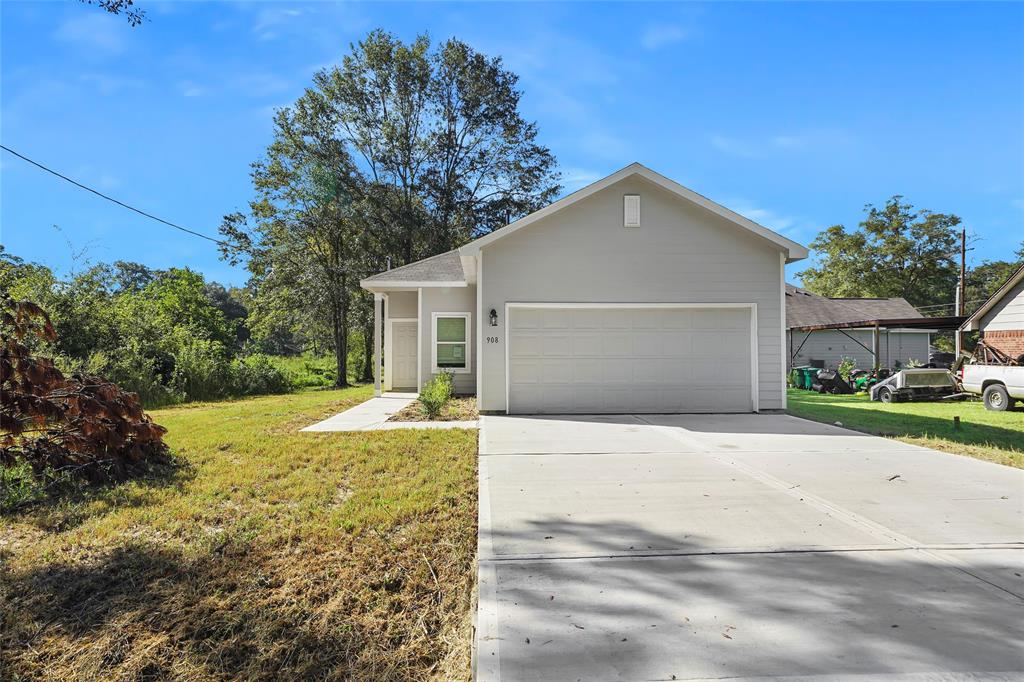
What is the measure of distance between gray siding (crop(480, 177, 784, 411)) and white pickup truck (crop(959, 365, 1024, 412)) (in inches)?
228

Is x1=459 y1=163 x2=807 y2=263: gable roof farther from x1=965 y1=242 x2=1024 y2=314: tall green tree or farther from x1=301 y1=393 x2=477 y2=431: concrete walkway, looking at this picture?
x1=965 y1=242 x2=1024 y2=314: tall green tree

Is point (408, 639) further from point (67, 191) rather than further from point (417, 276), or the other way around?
point (67, 191)

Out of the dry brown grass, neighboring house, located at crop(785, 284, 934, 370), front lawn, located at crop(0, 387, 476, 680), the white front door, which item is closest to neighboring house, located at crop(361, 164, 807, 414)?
the dry brown grass

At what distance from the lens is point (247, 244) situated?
22.1 m

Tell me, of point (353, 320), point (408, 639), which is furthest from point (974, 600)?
point (353, 320)

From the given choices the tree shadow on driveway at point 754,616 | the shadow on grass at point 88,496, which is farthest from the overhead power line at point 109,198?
the tree shadow on driveway at point 754,616

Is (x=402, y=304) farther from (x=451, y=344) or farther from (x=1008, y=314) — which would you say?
(x=1008, y=314)

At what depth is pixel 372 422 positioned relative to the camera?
348 inches

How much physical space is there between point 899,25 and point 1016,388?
8221 millimetres

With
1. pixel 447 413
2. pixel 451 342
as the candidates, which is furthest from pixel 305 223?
pixel 447 413

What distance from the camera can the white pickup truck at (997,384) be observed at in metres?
11.1

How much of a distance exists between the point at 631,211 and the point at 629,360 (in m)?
2.98

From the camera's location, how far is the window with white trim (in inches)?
534

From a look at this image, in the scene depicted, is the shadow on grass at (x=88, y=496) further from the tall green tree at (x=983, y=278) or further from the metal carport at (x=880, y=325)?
the tall green tree at (x=983, y=278)
